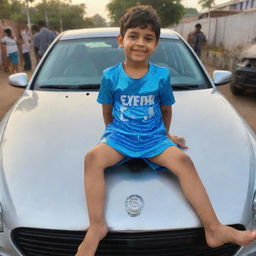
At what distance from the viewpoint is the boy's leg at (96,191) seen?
140 cm

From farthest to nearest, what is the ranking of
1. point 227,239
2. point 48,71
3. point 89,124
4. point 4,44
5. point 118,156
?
point 4,44
point 48,71
point 89,124
point 118,156
point 227,239

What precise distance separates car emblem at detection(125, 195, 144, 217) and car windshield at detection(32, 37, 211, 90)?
A: 4.52 feet

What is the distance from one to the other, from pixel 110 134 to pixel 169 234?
631 millimetres

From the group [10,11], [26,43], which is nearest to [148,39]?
[26,43]

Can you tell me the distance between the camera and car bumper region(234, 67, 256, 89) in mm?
6023

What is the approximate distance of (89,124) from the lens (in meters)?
2.18

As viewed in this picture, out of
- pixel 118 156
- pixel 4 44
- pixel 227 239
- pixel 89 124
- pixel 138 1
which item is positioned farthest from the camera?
pixel 138 1

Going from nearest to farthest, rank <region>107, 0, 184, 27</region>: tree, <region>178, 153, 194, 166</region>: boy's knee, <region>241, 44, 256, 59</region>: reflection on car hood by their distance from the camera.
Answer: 1. <region>178, 153, 194, 166</region>: boy's knee
2. <region>241, 44, 256, 59</region>: reflection on car hood
3. <region>107, 0, 184, 27</region>: tree

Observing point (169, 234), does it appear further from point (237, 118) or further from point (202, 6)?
point (202, 6)

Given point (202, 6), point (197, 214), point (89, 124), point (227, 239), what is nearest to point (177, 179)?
point (197, 214)

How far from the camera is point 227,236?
142cm

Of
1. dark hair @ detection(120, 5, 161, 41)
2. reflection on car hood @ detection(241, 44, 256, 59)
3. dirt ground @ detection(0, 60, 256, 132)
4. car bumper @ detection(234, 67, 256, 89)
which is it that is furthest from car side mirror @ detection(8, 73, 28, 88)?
reflection on car hood @ detection(241, 44, 256, 59)

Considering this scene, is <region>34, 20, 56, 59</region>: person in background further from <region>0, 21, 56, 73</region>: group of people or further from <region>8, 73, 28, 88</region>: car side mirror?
<region>8, 73, 28, 88</region>: car side mirror

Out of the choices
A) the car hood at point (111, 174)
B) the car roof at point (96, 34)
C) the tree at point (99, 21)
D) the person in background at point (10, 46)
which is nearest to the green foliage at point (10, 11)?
the person in background at point (10, 46)
